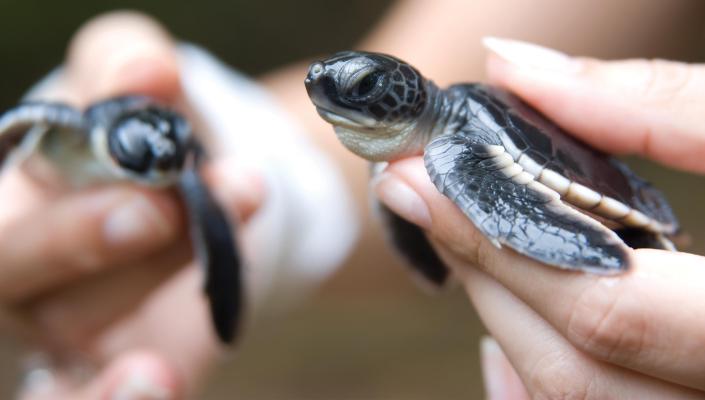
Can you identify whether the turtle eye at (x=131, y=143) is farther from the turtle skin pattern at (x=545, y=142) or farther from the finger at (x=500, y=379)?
the finger at (x=500, y=379)

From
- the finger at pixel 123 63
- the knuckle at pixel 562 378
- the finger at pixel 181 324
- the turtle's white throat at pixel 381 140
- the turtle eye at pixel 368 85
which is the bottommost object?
the finger at pixel 181 324

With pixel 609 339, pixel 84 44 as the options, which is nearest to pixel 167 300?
pixel 84 44

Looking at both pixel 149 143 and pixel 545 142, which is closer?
pixel 545 142

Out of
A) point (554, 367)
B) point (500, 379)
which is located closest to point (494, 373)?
point (500, 379)

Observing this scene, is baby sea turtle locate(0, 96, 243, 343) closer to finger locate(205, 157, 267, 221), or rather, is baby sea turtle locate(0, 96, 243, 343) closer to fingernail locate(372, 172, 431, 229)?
finger locate(205, 157, 267, 221)

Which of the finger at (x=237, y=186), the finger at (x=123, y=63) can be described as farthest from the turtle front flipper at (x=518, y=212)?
the finger at (x=123, y=63)

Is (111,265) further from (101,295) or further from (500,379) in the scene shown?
(500,379)

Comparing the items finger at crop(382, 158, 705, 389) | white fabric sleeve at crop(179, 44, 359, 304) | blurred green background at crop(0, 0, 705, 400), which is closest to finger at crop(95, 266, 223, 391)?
white fabric sleeve at crop(179, 44, 359, 304)
